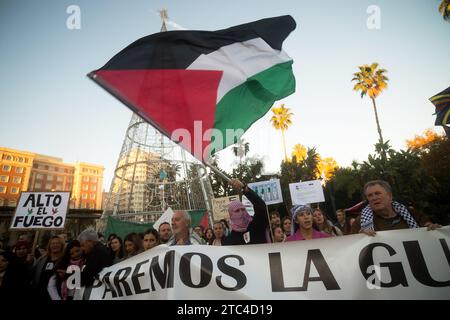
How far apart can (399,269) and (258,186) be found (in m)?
8.71

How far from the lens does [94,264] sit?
3398mm

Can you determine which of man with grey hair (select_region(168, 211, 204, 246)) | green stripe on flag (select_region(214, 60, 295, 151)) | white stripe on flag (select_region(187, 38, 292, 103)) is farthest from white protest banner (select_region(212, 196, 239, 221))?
man with grey hair (select_region(168, 211, 204, 246))

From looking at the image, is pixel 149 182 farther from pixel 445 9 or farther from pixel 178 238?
pixel 445 9

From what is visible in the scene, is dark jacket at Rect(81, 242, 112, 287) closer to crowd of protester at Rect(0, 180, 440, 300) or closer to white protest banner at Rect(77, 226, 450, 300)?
crowd of protester at Rect(0, 180, 440, 300)

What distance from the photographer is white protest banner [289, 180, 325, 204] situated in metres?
9.88

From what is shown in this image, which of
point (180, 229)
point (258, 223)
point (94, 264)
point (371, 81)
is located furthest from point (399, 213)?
point (371, 81)

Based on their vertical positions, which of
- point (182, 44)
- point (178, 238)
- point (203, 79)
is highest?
point (182, 44)

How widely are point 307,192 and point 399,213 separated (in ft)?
22.5

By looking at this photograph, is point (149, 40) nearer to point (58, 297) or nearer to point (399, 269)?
point (58, 297)

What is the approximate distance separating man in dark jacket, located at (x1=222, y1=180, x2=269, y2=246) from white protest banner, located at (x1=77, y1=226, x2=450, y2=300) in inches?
29.1

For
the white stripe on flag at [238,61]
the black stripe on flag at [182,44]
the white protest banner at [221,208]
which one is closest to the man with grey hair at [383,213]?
the white stripe on flag at [238,61]

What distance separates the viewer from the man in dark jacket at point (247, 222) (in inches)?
143
